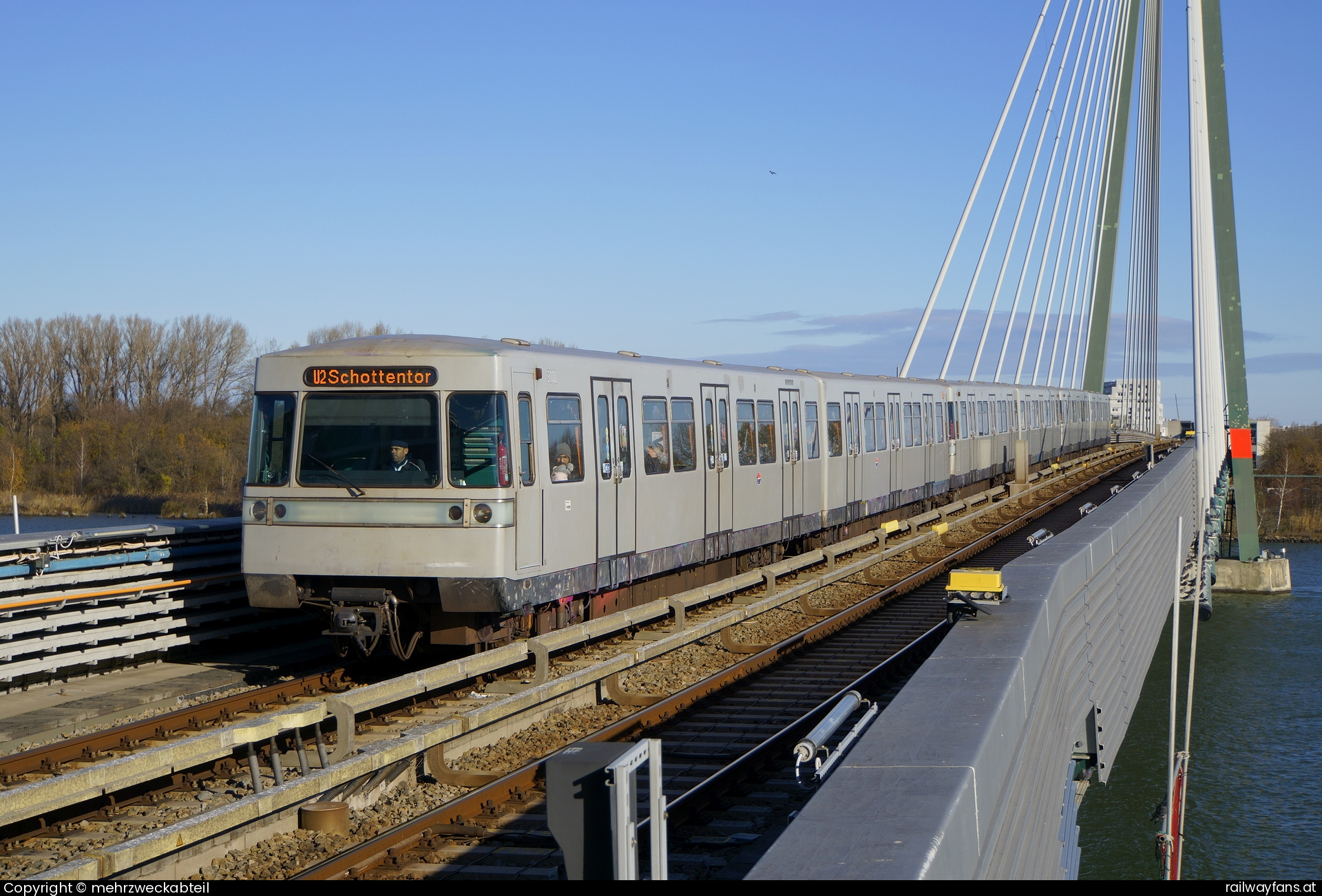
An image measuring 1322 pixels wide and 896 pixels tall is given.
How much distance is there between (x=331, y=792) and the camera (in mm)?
7066

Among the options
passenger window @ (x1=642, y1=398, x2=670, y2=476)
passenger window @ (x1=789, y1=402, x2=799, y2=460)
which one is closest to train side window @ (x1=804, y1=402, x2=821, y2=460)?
passenger window @ (x1=789, y1=402, x2=799, y2=460)

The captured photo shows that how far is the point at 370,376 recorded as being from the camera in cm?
1032

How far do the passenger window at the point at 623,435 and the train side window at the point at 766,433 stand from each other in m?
4.07

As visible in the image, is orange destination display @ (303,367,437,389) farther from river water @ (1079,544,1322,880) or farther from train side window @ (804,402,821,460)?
river water @ (1079,544,1322,880)

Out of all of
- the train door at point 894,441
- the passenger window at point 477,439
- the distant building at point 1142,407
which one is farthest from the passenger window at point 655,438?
the distant building at point 1142,407

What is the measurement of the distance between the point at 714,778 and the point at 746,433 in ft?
28.9

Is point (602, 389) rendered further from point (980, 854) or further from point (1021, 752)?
point (980, 854)

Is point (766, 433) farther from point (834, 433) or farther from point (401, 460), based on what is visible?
point (401, 460)

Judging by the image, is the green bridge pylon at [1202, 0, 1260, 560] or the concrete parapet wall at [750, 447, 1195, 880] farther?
the green bridge pylon at [1202, 0, 1260, 560]

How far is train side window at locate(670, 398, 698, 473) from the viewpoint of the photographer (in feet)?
44.8

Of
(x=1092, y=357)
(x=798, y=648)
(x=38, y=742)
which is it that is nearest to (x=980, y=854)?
(x=38, y=742)

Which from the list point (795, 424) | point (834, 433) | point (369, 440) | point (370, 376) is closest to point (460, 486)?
point (369, 440)

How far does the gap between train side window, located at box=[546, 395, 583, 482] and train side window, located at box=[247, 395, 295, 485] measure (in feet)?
7.11

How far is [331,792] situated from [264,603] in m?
3.68
